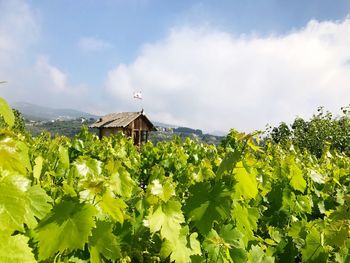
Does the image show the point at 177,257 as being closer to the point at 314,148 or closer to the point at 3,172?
the point at 3,172

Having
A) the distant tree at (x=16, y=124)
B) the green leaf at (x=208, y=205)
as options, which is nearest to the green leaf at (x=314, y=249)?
the green leaf at (x=208, y=205)

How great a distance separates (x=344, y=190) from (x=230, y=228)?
2.72 metres

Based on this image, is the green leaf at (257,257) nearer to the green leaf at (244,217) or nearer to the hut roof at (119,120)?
the green leaf at (244,217)

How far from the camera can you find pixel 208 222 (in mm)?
1849

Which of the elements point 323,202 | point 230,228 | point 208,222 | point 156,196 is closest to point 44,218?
point 156,196

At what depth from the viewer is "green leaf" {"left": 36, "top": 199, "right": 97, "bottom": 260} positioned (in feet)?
4.63

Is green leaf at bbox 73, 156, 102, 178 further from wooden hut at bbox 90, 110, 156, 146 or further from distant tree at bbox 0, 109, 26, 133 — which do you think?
wooden hut at bbox 90, 110, 156, 146

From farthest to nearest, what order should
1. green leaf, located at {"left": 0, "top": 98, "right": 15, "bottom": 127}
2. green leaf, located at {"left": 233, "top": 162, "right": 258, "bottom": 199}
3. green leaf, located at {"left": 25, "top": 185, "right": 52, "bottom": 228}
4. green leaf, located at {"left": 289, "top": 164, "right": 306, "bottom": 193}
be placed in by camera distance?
green leaf, located at {"left": 289, "top": 164, "right": 306, "bottom": 193}, green leaf, located at {"left": 233, "top": 162, "right": 258, "bottom": 199}, green leaf, located at {"left": 25, "top": 185, "right": 52, "bottom": 228}, green leaf, located at {"left": 0, "top": 98, "right": 15, "bottom": 127}

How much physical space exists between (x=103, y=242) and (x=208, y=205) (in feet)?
1.75

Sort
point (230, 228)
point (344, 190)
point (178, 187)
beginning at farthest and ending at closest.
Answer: point (344, 190) → point (178, 187) → point (230, 228)

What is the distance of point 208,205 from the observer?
1.87 meters

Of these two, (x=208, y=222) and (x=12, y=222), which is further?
(x=208, y=222)

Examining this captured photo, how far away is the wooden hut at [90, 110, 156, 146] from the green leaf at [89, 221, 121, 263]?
34.8 meters

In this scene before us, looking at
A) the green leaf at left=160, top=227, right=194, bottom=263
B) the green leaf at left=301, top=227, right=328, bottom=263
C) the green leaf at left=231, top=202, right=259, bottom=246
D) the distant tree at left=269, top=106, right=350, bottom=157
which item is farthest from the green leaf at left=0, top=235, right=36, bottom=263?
the distant tree at left=269, top=106, right=350, bottom=157
